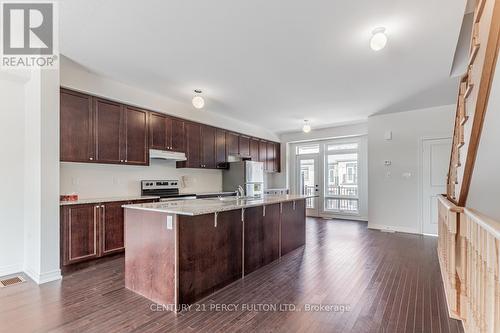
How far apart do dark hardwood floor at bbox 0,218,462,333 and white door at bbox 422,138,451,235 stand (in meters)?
1.89

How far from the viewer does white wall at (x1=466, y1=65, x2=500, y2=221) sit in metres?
1.97

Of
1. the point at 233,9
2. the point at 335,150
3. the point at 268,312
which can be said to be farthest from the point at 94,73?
the point at 335,150

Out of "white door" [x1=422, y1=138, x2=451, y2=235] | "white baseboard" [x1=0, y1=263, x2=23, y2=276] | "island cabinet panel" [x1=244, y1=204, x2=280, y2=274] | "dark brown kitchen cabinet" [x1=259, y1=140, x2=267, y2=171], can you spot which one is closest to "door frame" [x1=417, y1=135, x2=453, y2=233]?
"white door" [x1=422, y1=138, x2=451, y2=235]

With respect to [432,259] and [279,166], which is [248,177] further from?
[432,259]

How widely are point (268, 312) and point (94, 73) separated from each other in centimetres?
389

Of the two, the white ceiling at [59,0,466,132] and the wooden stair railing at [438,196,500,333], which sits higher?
the white ceiling at [59,0,466,132]

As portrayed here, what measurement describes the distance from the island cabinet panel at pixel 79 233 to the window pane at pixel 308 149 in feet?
20.1

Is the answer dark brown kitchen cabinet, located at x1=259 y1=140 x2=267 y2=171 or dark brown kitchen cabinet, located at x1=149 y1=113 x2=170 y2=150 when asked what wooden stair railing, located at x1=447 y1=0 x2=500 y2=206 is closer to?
dark brown kitchen cabinet, located at x1=149 y1=113 x2=170 y2=150

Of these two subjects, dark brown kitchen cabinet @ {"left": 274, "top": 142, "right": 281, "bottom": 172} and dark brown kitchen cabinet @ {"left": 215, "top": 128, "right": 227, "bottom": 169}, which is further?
dark brown kitchen cabinet @ {"left": 274, "top": 142, "right": 281, "bottom": 172}

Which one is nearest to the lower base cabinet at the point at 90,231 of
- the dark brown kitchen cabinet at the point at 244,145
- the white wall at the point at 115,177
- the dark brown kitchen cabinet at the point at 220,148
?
the white wall at the point at 115,177

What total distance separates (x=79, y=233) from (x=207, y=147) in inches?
115

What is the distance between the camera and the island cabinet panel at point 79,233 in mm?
3193

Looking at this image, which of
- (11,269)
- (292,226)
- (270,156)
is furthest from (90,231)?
(270,156)

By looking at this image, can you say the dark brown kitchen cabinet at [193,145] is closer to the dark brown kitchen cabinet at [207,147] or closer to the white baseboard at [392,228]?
the dark brown kitchen cabinet at [207,147]
